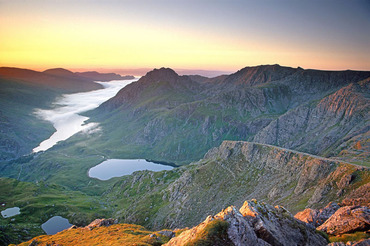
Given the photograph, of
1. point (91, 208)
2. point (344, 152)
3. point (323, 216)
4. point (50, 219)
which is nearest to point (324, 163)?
point (323, 216)

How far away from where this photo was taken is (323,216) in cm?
5997

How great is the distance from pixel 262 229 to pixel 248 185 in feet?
264

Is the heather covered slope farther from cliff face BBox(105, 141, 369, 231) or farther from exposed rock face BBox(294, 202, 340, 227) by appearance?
exposed rock face BBox(294, 202, 340, 227)

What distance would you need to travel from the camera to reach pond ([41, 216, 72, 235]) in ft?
446

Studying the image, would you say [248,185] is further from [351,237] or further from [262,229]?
[262,229]

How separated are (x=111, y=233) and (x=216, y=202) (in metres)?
52.3

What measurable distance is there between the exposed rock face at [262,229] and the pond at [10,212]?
148 meters

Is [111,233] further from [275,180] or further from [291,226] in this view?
[275,180]

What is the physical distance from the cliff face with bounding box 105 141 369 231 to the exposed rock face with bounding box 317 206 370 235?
3581cm

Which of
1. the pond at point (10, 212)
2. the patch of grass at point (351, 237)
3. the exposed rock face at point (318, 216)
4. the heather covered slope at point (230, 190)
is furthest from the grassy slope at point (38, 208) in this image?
the patch of grass at point (351, 237)

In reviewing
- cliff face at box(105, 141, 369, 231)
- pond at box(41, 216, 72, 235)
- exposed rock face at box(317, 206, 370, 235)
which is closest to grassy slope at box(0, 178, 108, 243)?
pond at box(41, 216, 72, 235)

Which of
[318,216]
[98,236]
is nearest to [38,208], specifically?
[98,236]

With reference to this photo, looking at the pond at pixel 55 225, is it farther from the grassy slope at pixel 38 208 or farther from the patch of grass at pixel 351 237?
the patch of grass at pixel 351 237

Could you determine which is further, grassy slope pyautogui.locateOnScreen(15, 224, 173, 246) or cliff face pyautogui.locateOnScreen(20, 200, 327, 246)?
grassy slope pyautogui.locateOnScreen(15, 224, 173, 246)
